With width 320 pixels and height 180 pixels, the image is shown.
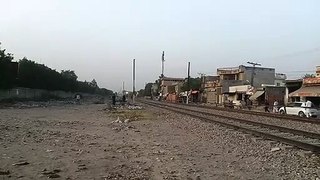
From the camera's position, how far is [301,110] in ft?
117

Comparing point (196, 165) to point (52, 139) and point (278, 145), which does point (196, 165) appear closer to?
point (278, 145)

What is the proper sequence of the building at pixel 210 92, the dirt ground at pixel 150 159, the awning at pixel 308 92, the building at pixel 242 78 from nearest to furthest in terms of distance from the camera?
the dirt ground at pixel 150 159 < the awning at pixel 308 92 < the building at pixel 242 78 < the building at pixel 210 92

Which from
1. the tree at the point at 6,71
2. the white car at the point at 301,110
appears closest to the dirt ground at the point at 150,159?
the white car at the point at 301,110

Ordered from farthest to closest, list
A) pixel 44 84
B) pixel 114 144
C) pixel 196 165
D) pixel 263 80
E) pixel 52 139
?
pixel 44 84 → pixel 263 80 → pixel 52 139 → pixel 114 144 → pixel 196 165

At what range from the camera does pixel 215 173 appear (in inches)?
342

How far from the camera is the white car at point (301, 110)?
34.8 metres

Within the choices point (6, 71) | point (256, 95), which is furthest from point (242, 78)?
point (6, 71)

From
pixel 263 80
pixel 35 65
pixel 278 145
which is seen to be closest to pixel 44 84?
pixel 35 65

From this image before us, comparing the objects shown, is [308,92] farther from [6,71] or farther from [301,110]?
[6,71]

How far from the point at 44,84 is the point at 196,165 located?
285 ft

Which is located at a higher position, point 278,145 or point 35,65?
point 35,65

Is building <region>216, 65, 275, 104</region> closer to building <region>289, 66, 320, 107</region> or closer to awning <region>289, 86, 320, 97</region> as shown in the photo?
building <region>289, 66, 320, 107</region>

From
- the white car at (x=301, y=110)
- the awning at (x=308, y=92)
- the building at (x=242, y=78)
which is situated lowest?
the white car at (x=301, y=110)

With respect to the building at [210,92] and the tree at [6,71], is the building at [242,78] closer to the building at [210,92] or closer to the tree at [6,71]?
the building at [210,92]
